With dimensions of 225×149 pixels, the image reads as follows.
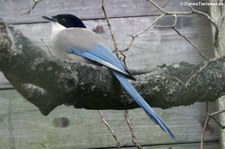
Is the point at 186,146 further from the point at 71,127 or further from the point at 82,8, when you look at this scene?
the point at 82,8

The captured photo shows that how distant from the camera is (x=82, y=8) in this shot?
71.2 inches

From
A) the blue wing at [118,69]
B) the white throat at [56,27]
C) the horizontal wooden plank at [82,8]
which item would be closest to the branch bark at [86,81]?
the blue wing at [118,69]

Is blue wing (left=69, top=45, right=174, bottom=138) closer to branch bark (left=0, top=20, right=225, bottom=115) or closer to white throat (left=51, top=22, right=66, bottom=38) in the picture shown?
branch bark (left=0, top=20, right=225, bottom=115)

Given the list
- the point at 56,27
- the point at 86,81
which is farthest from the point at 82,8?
the point at 86,81

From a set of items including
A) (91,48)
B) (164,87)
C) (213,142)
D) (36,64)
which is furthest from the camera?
(213,142)

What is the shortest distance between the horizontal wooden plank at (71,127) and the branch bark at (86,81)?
556 millimetres

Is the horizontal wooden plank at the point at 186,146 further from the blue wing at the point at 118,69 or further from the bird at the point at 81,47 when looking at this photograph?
the blue wing at the point at 118,69

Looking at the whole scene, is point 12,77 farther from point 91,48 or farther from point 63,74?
point 91,48

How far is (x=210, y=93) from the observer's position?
3.91 feet

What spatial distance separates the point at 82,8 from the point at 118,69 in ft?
2.35

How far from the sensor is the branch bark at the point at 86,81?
33.4 inches

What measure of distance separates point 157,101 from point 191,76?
0.34 feet

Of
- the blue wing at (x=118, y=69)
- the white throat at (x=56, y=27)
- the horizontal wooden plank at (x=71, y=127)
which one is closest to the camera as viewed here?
the blue wing at (x=118, y=69)

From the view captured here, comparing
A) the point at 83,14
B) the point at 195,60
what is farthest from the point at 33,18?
the point at 195,60
